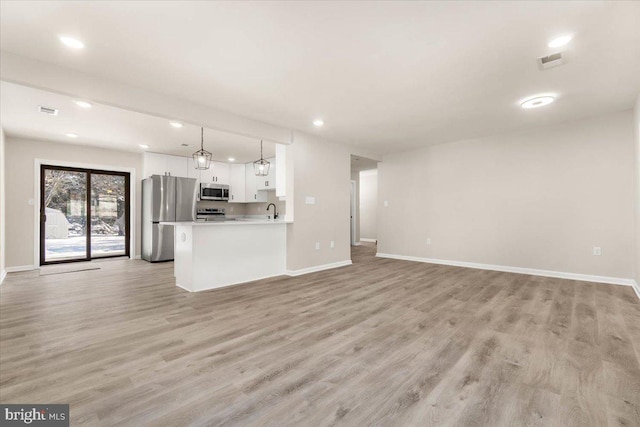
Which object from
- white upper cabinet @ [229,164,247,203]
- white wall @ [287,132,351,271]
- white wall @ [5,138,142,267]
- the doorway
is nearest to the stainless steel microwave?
white upper cabinet @ [229,164,247,203]

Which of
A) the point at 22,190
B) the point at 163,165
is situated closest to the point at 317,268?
the point at 163,165

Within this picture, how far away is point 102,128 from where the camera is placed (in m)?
4.80

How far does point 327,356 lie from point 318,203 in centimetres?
343

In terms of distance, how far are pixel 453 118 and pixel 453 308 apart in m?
2.83

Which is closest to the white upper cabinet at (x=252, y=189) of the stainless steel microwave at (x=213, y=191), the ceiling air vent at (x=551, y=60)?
the stainless steel microwave at (x=213, y=191)

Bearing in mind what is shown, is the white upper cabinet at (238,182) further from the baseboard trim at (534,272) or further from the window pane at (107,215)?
the baseboard trim at (534,272)

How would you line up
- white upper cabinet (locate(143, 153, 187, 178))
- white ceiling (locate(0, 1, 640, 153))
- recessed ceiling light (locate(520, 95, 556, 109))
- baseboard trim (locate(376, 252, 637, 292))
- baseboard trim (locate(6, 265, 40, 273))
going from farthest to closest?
1. white upper cabinet (locate(143, 153, 187, 178))
2. baseboard trim (locate(6, 265, 40, 273))
3. baseboard trim (locate(376, 252, 637, 292))
4. recessed ceiling light (locate(520, 95, 556, 109))
5. white ceiling (locate(0, 1, 640, 153))

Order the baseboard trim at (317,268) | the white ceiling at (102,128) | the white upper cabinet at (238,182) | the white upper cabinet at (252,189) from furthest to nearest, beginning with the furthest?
1. the white upper cabinet at (238,182)
2. the white upper cabinet at (252,189)
3. the baseboard trim at (317,268)
4. the white ceiling at (102,128)

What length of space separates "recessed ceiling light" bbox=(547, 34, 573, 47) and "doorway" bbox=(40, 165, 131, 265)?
7936 millimetres

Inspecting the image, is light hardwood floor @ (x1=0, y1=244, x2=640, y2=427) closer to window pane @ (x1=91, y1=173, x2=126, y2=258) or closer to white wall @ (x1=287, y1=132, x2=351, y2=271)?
white wall @ (x1=287, y1=132, x2=351, y2=271)

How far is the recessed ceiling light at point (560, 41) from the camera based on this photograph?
2.30m

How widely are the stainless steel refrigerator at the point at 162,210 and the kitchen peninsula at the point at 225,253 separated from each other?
8.00 ft

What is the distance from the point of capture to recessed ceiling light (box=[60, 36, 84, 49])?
92.4 inches

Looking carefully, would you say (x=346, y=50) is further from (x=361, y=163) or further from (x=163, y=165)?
(x=163, y=165)
